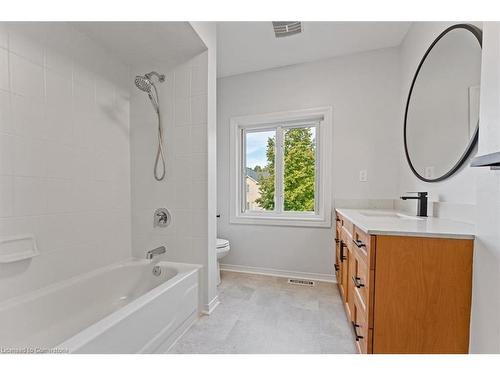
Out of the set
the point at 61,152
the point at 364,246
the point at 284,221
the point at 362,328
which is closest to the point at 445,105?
the point at 364,246

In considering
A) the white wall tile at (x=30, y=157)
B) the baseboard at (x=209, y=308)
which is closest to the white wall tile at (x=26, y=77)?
the white wall tile at (x=30, y=157)

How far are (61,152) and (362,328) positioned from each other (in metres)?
2.06

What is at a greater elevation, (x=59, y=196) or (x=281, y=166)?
(x=281, y=166)

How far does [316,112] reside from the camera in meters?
2.35

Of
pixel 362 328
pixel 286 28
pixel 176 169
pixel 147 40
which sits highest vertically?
pixel 286 28

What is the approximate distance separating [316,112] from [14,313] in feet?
8.95

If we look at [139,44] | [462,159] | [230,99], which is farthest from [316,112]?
[139,44]

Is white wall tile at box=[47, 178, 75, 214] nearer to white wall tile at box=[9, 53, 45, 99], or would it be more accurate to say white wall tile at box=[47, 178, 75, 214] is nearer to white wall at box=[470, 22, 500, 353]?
white wall tile at box=[9, 53, 45, 99]

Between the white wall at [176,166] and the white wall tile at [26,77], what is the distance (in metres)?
0.64

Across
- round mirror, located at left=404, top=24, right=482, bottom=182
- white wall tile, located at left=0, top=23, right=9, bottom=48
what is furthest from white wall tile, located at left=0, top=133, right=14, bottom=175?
round mirror, located at left=404, top=24, right=482, bottom=182

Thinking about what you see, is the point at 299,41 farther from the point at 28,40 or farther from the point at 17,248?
the point at 17,248

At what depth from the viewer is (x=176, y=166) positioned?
5.79 feet

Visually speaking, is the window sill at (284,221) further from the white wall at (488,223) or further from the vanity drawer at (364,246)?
the white wall at (488,223)

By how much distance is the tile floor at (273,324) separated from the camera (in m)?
1.31
